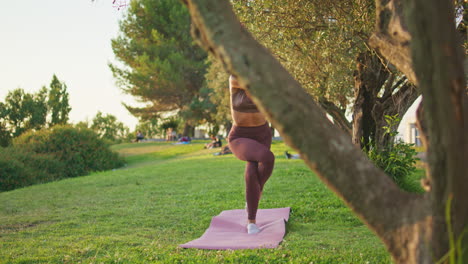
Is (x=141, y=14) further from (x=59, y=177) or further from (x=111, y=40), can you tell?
(x=59, y=177)

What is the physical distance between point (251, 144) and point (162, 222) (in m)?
2.28

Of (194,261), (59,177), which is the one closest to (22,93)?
(59,177)

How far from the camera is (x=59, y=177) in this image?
1789 cm

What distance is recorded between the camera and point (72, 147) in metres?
19.8

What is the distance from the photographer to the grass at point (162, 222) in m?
4.62

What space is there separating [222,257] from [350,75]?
21.7 feet

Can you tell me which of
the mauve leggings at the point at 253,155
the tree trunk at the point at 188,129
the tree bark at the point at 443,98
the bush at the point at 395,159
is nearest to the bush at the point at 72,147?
the bush at the point at 395,159

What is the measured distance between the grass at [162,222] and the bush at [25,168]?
3.48 metres

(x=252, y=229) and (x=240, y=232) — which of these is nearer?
(x=252, y=229)

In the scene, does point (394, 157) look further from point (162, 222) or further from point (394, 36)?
point (394, 36)

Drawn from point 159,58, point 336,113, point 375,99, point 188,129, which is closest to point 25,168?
point 336,113

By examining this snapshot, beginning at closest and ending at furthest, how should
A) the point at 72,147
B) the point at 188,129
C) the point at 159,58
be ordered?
1. the point at 72,147
2. the point at 159,58
3. the point at 188,129

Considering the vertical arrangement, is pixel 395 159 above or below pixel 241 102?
below

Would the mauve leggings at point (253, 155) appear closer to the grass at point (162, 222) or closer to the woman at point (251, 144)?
the woman at point (251, 144)
